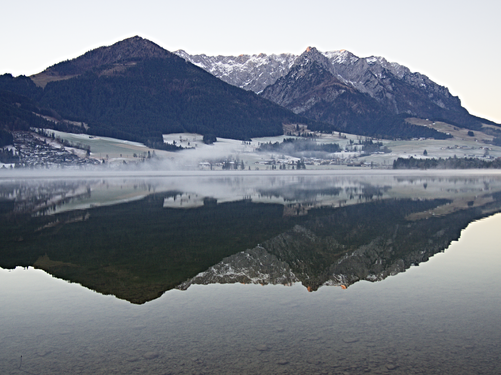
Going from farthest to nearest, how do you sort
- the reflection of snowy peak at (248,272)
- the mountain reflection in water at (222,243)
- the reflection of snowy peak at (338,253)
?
the mountain reflection in water at (222,243)
the reflection of snowy peak at (338,253)
the reflection of snowy peak at (248,272)

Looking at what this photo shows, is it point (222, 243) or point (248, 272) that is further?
point (222, 243)

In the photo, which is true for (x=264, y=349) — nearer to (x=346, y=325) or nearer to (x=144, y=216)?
(x=346, y=325)

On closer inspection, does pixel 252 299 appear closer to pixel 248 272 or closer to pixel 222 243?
pixel 248 272

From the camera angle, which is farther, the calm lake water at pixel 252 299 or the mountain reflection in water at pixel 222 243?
the mountain reflection in water at pixel 222 243

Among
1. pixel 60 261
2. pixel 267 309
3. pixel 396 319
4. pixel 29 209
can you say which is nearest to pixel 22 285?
pixel 60 261

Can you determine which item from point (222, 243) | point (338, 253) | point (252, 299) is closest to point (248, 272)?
point (252, 299)

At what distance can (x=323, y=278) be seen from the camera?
17766mm

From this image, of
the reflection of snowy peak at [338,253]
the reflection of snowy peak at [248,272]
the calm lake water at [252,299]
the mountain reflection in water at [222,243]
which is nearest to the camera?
the calm lake water at [252,299]

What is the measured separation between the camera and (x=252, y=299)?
1503cm

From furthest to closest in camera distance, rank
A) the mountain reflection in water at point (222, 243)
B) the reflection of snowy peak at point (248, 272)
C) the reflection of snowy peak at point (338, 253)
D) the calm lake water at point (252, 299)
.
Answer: the mountain reflection in water at point (222, 243) < the reflection of snowy peak at point (338, 253) < the reflection of snowy peak at point (248, 272) < the calm lake water at point (252, 299)

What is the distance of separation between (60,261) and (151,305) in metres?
8.70

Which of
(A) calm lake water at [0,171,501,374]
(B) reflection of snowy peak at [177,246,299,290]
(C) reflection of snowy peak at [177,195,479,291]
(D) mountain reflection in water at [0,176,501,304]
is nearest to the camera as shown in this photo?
(A) calm lake water at [0,171,501,374]

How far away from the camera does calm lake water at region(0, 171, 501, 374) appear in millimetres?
10375

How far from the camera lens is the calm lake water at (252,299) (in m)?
10.4
